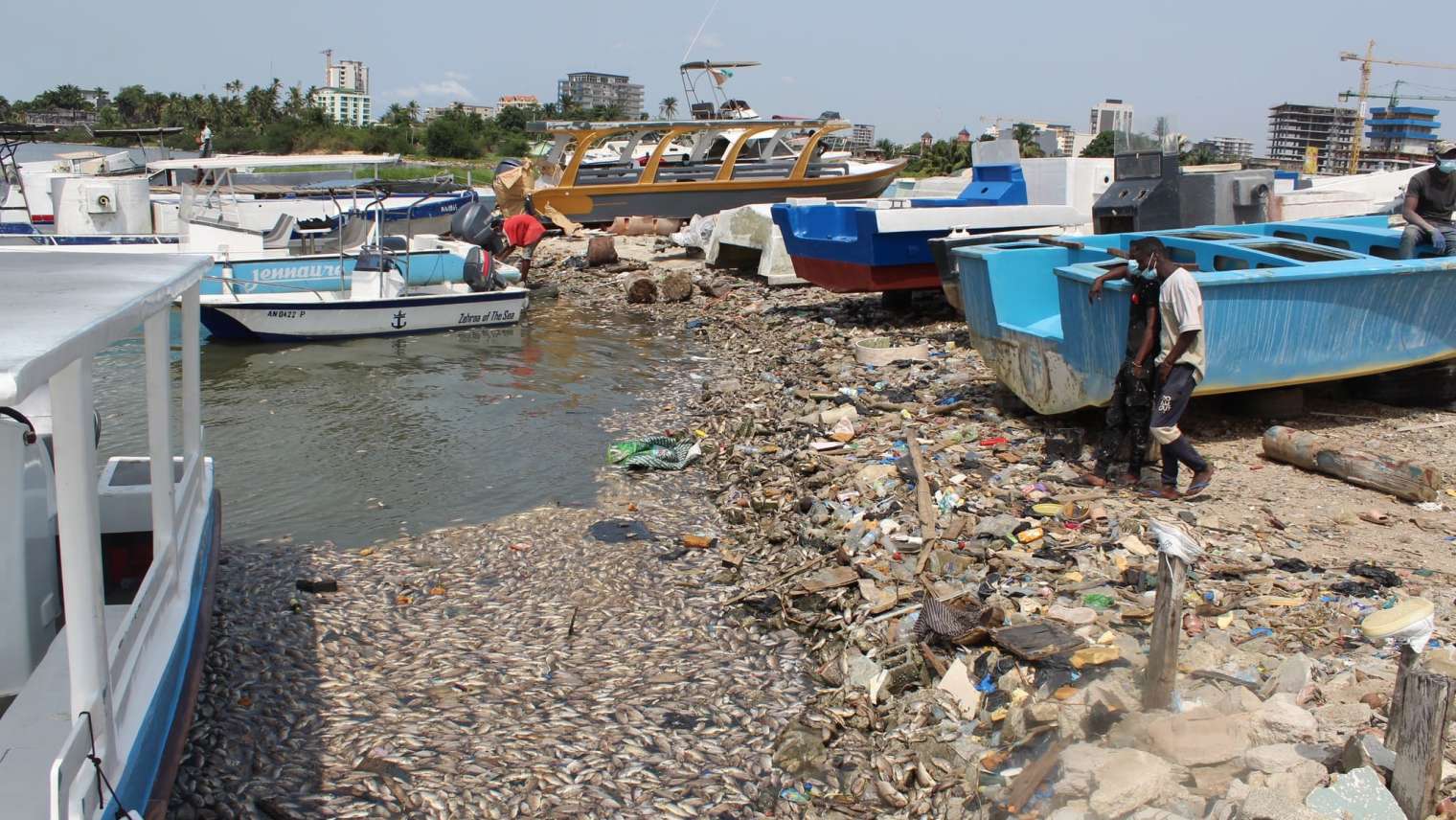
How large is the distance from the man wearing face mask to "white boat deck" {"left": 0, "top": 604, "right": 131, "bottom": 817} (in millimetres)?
10438

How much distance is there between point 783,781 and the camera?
5.05m

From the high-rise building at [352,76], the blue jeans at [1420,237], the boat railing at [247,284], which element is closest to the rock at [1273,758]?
the blue jeans at [1420,237]

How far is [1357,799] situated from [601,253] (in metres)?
21.3

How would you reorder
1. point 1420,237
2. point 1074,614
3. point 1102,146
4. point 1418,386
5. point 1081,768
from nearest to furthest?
Result: point 1081,768
point 1074,614
point 1418,386
point 1420,237
point 1102,146

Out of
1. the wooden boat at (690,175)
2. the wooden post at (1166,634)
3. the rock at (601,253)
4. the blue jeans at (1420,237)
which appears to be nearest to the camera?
the wooden post at (1166,634)

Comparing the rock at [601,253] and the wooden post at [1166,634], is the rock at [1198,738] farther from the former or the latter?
the rock at [601,253]

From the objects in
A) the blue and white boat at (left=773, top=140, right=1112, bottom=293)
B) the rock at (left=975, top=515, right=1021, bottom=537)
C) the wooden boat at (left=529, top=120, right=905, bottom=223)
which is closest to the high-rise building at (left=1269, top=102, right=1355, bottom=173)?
the wooden boat at (left=529, top=120, right=905, bottom=223)

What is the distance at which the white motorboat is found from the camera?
52.3ft

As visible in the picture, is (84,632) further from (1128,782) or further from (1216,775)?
(1216,775)

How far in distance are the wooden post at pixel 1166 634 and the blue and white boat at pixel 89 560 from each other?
3.83 m

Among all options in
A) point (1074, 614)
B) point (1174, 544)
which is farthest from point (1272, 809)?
point (1074, 614)

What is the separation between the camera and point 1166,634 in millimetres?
4547

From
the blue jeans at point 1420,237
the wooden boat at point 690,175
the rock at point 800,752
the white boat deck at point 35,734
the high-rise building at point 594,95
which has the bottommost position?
the rock at point 800,752

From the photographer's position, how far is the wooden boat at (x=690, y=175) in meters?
26.2
